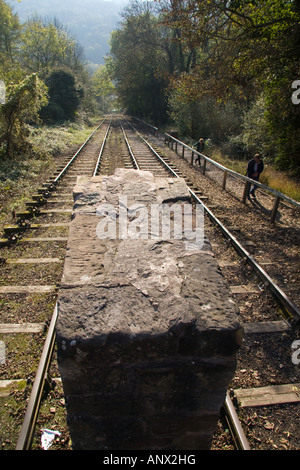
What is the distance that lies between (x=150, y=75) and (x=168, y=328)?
36307 mm

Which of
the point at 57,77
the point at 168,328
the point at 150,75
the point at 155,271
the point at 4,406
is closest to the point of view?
the point at 168,328

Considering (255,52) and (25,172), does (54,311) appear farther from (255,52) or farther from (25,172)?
(255,52)

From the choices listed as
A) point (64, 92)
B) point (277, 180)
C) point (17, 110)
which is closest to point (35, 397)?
point (277, 180)

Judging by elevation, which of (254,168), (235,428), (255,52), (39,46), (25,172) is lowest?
(235,428)

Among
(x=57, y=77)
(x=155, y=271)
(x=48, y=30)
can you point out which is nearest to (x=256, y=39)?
(x=155, y=271)

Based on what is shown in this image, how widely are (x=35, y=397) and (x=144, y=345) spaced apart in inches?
76.5

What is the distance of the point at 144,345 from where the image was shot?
1551mm

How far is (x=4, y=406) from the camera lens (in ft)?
9.57

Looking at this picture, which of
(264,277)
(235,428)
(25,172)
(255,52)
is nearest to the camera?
(235,428)

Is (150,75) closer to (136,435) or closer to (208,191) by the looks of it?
(208,191)

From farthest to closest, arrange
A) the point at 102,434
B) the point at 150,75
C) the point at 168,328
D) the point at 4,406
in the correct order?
1. the point at 150,75
2. the point at 4,406
3. the point at 102,434
4. the point at 168,328

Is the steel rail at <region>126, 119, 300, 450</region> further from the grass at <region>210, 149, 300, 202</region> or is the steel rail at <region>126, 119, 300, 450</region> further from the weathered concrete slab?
the grass at <region>210, 149, 300, 202</region>

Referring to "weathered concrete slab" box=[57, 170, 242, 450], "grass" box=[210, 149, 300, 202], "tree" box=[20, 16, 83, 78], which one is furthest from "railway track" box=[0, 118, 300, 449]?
"tree" box=[20, 16, 83, 78]

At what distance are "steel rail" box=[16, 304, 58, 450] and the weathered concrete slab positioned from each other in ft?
3.11
